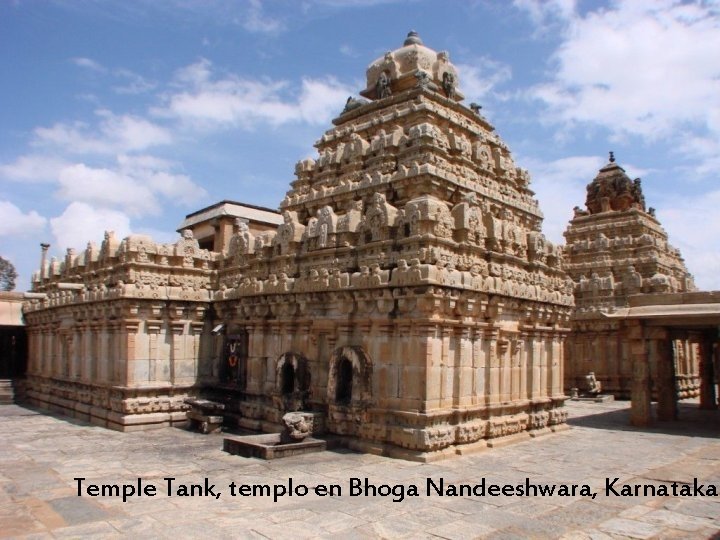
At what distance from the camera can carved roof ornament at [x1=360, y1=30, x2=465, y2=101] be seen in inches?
750

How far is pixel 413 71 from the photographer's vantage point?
18.8 m

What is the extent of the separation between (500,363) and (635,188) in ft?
79.8

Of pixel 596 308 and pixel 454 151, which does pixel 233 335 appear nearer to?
pixel 454 151

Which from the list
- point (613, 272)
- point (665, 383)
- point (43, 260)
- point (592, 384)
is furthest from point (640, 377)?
point (43, 260)

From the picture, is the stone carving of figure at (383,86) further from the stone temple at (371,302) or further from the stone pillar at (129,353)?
the stone pillar at (129,353)

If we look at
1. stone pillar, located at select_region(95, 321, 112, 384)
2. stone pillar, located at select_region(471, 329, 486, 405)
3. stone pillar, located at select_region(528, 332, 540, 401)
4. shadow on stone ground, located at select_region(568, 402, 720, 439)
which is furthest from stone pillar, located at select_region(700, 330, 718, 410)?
stone pillar, located at select_region(95, 321, 112, 384)

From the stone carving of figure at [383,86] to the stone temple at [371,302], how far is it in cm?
7

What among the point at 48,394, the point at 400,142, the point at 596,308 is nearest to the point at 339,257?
the point at 400,142

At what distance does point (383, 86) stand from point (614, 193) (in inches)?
852

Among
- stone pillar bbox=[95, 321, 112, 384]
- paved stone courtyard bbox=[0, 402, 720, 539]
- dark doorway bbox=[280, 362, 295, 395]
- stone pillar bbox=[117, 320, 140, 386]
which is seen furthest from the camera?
stone pillar bbox=[95, 321, 112, 384]

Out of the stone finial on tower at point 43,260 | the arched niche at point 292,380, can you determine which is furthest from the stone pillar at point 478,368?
the stone finial on tower at point 43,260

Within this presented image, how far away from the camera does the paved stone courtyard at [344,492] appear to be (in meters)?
8.86

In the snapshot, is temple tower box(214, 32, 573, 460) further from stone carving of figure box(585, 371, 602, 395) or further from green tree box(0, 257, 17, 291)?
green tree box(0, 257, 17, 291)

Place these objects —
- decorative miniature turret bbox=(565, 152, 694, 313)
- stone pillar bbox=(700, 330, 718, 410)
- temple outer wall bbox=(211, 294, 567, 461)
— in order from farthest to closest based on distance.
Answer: decorative miniature turret bbox=(565, 152, 694, 313) → stone pillar bbox=(700, 330, 718, 410) → temple outer wall bbox=(211, 294, 567, 461)
